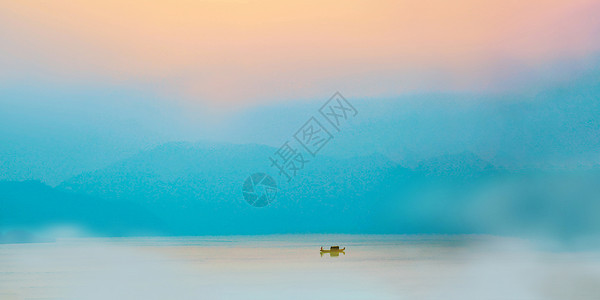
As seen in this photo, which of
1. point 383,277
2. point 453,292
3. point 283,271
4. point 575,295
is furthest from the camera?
point 283,271

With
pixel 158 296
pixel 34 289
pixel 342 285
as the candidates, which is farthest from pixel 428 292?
pixel 34 289

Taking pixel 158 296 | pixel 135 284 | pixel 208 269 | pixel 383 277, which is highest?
pixel 208 269

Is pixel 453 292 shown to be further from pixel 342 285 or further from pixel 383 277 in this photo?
pixel 383 277

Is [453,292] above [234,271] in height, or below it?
below

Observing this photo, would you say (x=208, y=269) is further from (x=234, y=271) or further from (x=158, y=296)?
(x=158, y=296)

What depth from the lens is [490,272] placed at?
3906 centimetres

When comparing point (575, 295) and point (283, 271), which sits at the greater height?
point (283, 271)

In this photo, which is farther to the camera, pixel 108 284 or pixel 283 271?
pixel 283 271

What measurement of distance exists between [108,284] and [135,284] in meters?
1.51

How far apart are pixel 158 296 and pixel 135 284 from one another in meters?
4.44

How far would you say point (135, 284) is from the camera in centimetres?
3184

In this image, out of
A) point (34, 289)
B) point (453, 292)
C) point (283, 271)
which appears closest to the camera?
point (453, 292)

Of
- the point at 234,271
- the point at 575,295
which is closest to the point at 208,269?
the point at 234,271

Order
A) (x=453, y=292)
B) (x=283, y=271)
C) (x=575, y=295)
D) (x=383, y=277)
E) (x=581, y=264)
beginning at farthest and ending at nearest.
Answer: (x=581, y=264) → (x=283, y=271) → (x=383, y=277) → (x=453, y=292) → (x=575, y=295)
